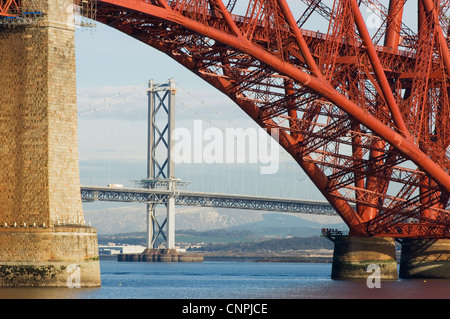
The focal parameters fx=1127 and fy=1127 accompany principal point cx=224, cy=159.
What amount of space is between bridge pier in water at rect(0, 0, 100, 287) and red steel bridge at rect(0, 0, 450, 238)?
5.46ft

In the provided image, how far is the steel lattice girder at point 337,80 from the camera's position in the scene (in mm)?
53469

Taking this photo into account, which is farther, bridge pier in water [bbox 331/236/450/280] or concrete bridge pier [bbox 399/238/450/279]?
concrete bridge pier [bbox 399/238/450/279]

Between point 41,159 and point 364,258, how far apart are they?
2673 centimetres

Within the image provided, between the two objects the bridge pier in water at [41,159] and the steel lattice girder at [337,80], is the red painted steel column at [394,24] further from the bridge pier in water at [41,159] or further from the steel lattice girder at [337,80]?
the bridge pier in water at [41,159]

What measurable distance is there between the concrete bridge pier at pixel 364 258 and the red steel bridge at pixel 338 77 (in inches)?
26.6

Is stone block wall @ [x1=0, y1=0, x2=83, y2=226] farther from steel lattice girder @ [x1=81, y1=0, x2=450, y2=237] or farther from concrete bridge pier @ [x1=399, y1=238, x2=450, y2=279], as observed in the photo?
concrete bridge pier @ [x1=399, y1=238, x2=450, y2=279]

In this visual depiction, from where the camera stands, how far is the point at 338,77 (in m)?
59.8

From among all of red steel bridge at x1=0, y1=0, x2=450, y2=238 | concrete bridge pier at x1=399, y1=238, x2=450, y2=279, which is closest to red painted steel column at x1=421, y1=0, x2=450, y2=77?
red steel bridge at x1=0, y1=0, x2=450, y2=238

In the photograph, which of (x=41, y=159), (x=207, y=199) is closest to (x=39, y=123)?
(x=41, y=159)

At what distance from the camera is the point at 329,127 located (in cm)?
6325

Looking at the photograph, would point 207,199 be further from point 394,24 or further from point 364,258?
point 394,24

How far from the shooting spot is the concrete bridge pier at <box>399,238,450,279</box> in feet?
244
